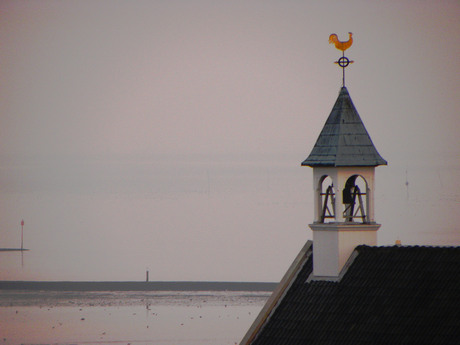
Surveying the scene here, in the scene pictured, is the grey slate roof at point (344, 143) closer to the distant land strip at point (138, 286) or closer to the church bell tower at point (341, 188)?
the church bell tower at point (341, 188)

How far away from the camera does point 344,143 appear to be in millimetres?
32031

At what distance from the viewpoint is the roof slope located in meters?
28.1

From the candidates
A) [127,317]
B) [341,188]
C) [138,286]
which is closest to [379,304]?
[341,188]

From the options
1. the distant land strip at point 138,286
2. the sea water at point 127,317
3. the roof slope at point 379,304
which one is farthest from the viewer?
the distant land strip at point 138,286

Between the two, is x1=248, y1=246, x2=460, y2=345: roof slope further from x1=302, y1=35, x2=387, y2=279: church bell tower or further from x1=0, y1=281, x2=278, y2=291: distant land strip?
x1=0, y1=281, x2=278, y2=291: distant land strip

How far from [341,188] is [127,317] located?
Answer: 223 feet

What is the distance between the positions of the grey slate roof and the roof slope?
247 cm

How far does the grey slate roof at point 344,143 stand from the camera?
31.8 metres

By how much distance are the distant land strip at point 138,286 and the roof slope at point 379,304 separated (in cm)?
8628

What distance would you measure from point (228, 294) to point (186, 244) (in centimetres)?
6682

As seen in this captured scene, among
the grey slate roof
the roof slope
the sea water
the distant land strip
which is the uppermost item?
the grey slate roof

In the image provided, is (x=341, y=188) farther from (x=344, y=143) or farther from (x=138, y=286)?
(x=138, y=286)

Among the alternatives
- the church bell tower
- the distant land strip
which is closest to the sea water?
the distant land strip

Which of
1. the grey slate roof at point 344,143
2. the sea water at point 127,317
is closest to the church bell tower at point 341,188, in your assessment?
the grey slate roof at point 344,143
